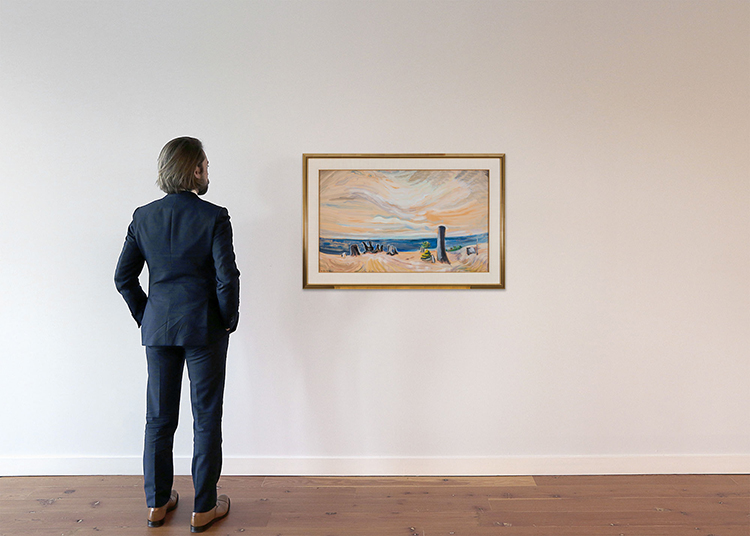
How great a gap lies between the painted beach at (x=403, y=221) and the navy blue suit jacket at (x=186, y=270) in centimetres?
67

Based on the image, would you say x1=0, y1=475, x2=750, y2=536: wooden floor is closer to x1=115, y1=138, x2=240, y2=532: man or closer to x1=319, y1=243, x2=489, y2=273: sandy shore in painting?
x1=115, y1=138, x2=240, y2=532: man

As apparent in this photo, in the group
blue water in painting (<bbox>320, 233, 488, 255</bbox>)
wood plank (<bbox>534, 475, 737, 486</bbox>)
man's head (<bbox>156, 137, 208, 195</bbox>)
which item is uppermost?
man's head (<bbox>156, 137, 208, 195</bbox>)

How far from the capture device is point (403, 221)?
Result: 2.48 meters

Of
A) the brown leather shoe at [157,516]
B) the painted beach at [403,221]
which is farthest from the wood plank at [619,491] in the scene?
the brown leather shoe at [157,516]

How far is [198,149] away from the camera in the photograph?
1.99 metres

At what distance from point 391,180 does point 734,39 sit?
6.59ft

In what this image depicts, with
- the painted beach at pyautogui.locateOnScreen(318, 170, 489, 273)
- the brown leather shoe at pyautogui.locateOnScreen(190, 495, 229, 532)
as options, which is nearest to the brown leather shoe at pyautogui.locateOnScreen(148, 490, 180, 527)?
the brown leather shoe at pyautogui.locateOnScreen(190, 495, 229, 532)

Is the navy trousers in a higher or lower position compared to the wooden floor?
higher

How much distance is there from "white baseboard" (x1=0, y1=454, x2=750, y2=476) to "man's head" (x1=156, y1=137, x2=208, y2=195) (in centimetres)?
149

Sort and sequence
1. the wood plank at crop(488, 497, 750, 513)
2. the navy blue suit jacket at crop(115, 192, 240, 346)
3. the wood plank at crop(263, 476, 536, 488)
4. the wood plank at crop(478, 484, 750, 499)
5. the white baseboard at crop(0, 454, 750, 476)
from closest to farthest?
the navy blue suit jacket at crop(115, 192, 240, 346)
the wood plank at crop(488, 497, 750, 513)
the wood plank at crop(478, 484, 750, 499)
the wood plank at crop(263, 476, 536, 488)
the white baseboard at crop(0, 454, 750, 476)

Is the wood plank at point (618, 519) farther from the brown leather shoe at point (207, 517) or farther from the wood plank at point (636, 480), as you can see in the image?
the brown leather shoe at point (207, 517)

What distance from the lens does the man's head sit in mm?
1931

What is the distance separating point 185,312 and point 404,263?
3.74ft

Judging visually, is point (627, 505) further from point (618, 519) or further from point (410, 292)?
point (410, 292)
